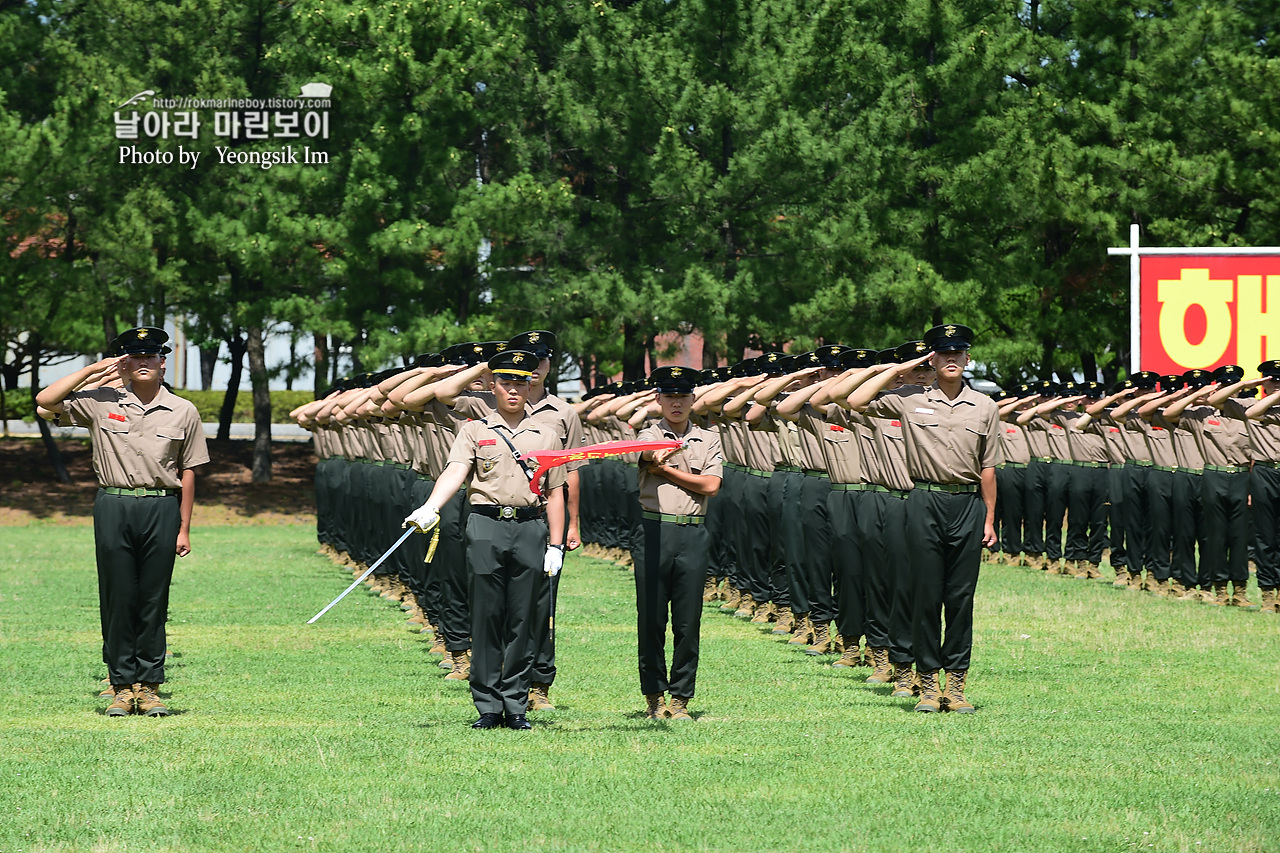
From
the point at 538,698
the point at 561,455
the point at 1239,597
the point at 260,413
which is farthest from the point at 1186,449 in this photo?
the point at 260,413

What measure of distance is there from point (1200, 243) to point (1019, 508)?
29.2 feet

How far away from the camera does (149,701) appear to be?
9.75 meters

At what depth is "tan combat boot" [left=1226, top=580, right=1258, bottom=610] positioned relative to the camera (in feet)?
54.8

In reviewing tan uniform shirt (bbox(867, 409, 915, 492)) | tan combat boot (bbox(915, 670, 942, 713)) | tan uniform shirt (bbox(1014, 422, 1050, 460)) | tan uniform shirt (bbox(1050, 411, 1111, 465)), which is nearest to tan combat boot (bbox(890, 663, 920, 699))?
tan combat boot (bbox(915, 670, 942, 713))

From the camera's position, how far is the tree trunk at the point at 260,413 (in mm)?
35750

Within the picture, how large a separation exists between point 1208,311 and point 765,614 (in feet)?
31.6

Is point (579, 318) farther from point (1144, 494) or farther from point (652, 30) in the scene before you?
point (1144, 494)

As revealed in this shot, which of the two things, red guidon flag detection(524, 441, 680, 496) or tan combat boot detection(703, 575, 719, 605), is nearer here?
red guidon flag detection(524, 441, 680, 496)

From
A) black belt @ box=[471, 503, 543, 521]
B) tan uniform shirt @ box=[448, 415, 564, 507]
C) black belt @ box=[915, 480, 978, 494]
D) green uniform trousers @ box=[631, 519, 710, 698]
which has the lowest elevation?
green uniform trousers @ box=[631, 519, 710, 698]

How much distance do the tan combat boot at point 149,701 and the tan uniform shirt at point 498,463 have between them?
7.78 feet

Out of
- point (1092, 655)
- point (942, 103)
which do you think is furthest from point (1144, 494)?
point (942, 103)

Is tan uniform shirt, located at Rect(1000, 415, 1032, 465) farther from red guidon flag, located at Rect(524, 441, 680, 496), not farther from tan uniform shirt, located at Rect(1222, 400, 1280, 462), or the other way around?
red guidon flag, located at Rect(524, 441, 680, 496)

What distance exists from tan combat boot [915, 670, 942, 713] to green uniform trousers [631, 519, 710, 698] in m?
1.45

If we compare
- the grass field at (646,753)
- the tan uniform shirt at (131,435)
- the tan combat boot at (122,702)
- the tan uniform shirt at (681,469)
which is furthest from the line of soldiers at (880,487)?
the tan combat boot at (122,702)
